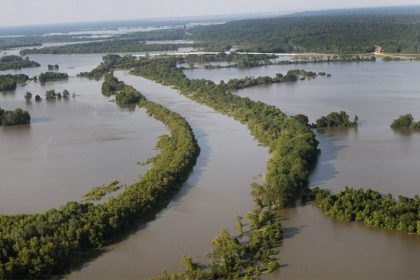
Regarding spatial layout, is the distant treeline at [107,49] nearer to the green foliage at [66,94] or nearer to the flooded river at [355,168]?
the green foliage at [66,94]

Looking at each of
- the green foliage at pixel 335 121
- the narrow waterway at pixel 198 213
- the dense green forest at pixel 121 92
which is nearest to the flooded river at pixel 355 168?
the green foliage at pixel 335 121

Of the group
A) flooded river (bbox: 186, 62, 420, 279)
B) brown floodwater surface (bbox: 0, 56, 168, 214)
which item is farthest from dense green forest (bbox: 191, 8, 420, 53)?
brown floodwater surface (bbox: 0, 56, 168, 214)

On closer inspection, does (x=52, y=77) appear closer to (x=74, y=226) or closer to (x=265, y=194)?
(x=265, y=194)

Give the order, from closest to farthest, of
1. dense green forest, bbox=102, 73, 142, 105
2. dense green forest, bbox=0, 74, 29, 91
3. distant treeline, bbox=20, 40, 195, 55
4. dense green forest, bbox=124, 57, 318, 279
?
dense green forest, bbox=124, 57, 318, 279, dense green forest, bbox=102, 73, 142, 105, dense green forest, bbox=0, 74, 29, 91, distant treeline, bbox=20, 40, 195, 55

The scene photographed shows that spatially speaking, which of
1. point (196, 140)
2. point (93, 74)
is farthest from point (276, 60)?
point (196, 140)

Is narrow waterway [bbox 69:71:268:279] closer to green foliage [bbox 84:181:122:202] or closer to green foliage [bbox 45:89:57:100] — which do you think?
green foliage [bbox 84:181:122:202]

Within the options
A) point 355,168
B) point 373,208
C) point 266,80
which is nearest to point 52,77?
point 266,80
